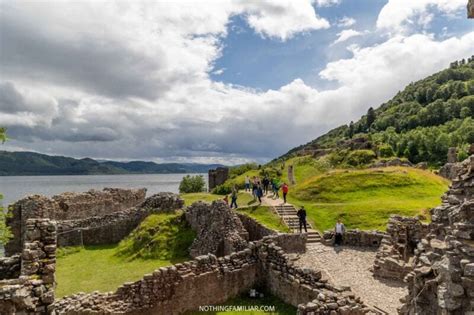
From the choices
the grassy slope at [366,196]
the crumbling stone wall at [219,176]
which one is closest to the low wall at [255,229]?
the grassy slope at [366,196]

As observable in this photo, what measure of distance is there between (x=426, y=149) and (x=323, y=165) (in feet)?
224

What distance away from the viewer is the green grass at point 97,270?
66.4ft

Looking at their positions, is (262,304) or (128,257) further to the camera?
(128,257)

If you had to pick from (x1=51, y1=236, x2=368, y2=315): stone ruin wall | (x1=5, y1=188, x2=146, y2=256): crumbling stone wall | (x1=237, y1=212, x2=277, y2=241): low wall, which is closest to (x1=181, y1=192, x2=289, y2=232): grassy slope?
(x1=237, y1=212, x2=277, y2=241): low wall

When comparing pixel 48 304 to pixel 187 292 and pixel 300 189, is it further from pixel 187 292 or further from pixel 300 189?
pixel 300 189

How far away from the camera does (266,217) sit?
30.4 m

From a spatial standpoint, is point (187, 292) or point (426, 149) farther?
point (426, 149)

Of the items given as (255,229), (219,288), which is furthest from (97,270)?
(219,288)


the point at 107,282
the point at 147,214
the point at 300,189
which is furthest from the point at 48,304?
the point at 300,189

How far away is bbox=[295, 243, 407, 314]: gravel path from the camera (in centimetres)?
1547

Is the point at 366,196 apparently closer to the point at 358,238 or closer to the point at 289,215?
the point at 289,215

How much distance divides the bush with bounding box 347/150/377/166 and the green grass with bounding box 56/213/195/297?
50.2 meters

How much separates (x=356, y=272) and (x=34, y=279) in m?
15.0

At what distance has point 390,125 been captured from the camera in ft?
614
